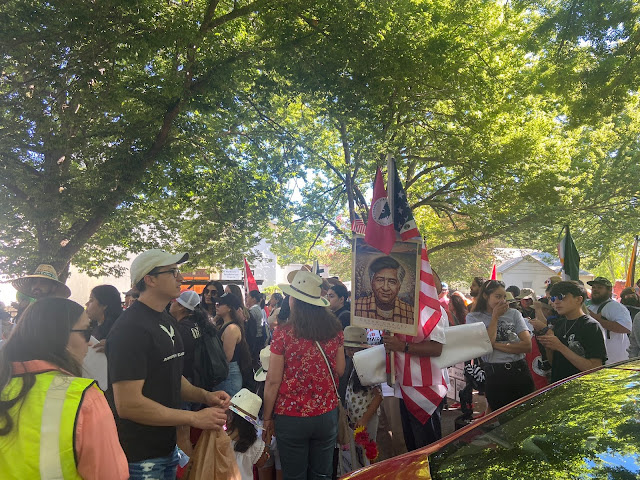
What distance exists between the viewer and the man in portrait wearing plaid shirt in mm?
4480

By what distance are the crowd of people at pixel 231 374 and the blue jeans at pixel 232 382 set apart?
2 cm

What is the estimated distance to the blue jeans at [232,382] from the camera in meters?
5.35

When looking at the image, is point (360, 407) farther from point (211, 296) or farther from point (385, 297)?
point (211, 296)

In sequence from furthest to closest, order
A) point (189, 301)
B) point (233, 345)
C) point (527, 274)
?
point (527, 274)
point (233, 345)
point (189, 301)

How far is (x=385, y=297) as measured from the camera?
14.9 ft

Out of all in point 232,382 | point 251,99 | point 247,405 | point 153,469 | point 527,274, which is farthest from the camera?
point 527,274

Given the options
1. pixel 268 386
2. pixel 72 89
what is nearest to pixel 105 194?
pixel 72 89

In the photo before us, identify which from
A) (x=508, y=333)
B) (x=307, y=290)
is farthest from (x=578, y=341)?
(x=307, y=290)

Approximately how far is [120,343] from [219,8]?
9.46 m

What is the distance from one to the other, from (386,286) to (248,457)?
1.83 metres

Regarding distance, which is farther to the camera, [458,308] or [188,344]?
[458,308]

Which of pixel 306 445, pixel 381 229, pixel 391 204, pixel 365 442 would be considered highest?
pixel 391 204

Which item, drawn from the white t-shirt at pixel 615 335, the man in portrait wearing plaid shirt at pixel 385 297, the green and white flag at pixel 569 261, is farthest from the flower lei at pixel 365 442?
the green and white flag at pixel 569 261

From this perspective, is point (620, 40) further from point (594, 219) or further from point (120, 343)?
point (594, 219)
